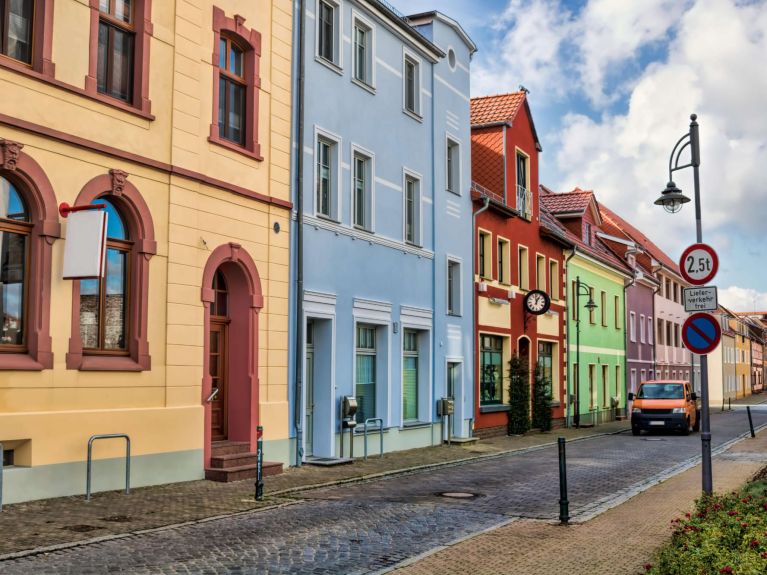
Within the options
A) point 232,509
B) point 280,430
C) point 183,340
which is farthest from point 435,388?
point 232,509

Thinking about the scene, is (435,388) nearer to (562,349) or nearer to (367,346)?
(367,346)

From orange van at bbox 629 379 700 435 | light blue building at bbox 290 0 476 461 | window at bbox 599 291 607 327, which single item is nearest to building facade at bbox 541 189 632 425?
window at bbox 599 291 607 327

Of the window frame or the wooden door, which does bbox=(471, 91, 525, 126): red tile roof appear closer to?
the wooden door

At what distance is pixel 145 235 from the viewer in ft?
46.1

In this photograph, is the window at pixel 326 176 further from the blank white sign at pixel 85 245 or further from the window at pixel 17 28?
the window at pixel 17 28

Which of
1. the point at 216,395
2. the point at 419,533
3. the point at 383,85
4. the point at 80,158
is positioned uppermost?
the point at 383,85

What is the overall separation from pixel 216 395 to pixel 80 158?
5.20 m

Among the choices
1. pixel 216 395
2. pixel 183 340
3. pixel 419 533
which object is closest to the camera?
pixel 419 533

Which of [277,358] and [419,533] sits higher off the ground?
[277,358]

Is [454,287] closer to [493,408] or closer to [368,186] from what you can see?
[493,408]

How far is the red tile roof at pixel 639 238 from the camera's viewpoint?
5425 cm

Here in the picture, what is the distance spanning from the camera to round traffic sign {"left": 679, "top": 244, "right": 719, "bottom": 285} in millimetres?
11648

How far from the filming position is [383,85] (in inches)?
871

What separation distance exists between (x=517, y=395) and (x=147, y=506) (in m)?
18.7
